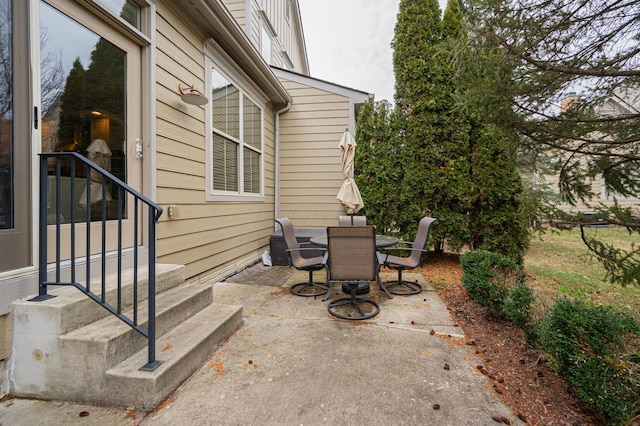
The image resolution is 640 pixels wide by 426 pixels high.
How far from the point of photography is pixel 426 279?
191 inches

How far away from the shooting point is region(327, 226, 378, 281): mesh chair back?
3.09 metres

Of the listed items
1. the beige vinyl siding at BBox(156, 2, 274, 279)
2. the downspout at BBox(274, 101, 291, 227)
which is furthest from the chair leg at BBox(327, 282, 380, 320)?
the downspout at BBox(274, 101, 291, 227)

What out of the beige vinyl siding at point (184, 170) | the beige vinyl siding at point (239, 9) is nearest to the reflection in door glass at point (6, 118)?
the beige vinyl siding at point (184, 170)

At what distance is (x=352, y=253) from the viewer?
123 inches

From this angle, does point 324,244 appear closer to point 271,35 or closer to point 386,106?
point 386,106

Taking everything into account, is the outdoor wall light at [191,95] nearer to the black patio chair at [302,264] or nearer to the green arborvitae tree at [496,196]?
the black patio chair at [302,264]

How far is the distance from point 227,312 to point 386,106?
492 cm

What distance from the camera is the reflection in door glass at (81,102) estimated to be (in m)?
2.13

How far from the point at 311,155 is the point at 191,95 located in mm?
3505

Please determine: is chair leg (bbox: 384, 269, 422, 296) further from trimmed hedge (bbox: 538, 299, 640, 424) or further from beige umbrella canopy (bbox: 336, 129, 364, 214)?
trimmed hedge (bbox: 538, 299, 640, 424)

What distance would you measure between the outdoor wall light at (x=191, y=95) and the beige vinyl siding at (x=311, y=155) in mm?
3342

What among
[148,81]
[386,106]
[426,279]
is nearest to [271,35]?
[386,106]

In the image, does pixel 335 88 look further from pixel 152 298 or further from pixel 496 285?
pixel 152 298

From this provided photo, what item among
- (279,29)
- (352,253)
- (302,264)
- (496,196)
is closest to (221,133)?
(302,264)
